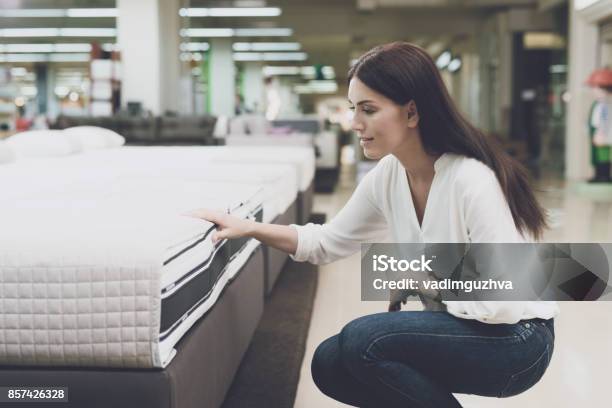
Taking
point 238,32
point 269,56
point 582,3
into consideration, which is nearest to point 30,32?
point 238,32

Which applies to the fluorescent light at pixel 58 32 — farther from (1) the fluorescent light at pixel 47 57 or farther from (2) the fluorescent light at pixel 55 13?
(1) the fluorescent light at pixel 47 57

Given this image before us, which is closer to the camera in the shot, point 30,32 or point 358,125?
point 358,125

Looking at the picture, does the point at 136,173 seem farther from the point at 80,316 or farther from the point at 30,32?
the point at 30,32

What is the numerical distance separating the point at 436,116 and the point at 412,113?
0.05 metres

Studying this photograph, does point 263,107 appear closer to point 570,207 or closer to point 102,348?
point 570,207

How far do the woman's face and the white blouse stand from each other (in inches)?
4.1

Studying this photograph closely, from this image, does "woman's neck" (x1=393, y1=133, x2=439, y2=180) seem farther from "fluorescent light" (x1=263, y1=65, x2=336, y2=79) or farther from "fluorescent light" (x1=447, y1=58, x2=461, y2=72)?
"fluorescent light" (x1=263, y1=65, x2=336, y2=79)

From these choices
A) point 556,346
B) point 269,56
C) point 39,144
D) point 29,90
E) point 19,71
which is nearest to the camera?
point 556,346

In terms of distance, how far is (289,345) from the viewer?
218cm

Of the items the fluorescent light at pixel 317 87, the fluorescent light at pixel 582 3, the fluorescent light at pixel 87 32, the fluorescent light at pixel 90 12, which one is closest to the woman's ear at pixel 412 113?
the fluorescent light at pixel 582 3

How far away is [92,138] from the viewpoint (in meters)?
4.90

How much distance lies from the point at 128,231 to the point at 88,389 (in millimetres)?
269

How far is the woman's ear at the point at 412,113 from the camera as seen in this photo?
4.51 ft

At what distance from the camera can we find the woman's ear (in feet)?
4.51
